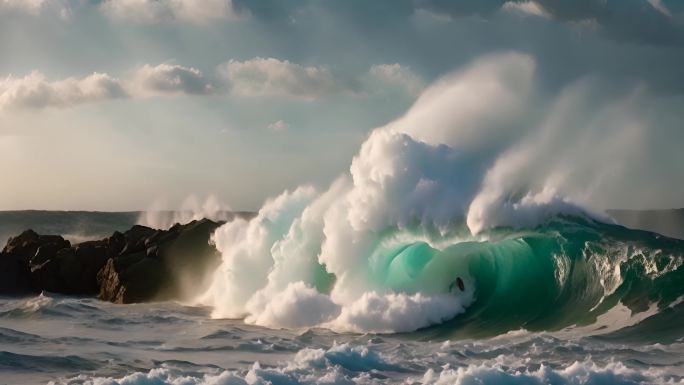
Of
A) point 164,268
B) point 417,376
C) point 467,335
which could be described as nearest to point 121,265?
point 164,268

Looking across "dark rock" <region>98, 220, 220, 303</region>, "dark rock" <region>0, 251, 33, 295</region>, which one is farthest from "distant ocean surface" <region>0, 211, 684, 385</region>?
"dark rock" <region>0, 251, 33, 295</region>

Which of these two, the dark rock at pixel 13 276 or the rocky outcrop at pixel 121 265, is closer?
the rocky outcrop at pixel 121 265

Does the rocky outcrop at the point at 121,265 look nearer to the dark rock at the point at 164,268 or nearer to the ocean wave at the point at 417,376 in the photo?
the dark rock at the point at 164,268

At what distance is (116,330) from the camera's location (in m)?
17.9

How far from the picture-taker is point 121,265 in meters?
27.2

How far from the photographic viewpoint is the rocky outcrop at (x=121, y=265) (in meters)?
26.0

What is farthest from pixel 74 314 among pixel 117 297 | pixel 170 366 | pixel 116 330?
pixel 170 366

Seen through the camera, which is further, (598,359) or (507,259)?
(507,259)

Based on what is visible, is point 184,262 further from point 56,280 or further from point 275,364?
point 275,364

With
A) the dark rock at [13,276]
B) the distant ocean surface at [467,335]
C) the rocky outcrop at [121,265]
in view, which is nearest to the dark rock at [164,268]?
the rocky outcrop at [121,265]

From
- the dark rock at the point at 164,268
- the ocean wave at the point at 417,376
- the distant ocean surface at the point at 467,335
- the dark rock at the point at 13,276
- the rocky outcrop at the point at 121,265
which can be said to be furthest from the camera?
the dark rock at the point at 13,276

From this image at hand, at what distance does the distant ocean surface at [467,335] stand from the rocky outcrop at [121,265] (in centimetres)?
188

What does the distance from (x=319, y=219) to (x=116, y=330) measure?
6.39m

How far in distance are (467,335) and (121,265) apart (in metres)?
14.1
